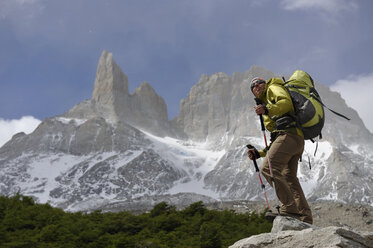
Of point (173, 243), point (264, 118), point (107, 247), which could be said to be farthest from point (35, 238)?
point (264, 118)

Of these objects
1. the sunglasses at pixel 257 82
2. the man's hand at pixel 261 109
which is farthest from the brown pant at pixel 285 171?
the sunglasses at pixel 257 82

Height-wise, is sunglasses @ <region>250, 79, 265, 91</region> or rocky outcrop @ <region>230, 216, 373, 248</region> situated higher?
sunglasses @ <region>250, 79, 265, 91</region>

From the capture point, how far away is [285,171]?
7383 millimetres

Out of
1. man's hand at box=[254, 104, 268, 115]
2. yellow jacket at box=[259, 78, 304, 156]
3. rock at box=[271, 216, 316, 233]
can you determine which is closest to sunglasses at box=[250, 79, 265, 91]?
yellow jacket at box=[259, 78, 304, 156]

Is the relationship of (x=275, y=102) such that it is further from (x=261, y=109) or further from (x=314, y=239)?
(x=314, y=239)

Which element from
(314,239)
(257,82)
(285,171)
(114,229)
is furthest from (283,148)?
(114,229)

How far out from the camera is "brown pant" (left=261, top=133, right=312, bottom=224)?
715cm

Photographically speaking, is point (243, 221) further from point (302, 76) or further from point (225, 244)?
point (302, 76)

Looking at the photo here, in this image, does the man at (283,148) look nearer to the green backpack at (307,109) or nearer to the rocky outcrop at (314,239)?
the green backpack at (307,109)

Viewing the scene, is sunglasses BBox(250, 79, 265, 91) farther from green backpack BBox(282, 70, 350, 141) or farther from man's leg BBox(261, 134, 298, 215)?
man's leg BBox(261, 134, 298, 215)

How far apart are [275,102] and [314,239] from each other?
2.42m

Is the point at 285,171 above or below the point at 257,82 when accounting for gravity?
below

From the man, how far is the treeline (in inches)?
282

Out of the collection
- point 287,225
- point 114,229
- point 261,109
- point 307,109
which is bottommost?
point 287,225
